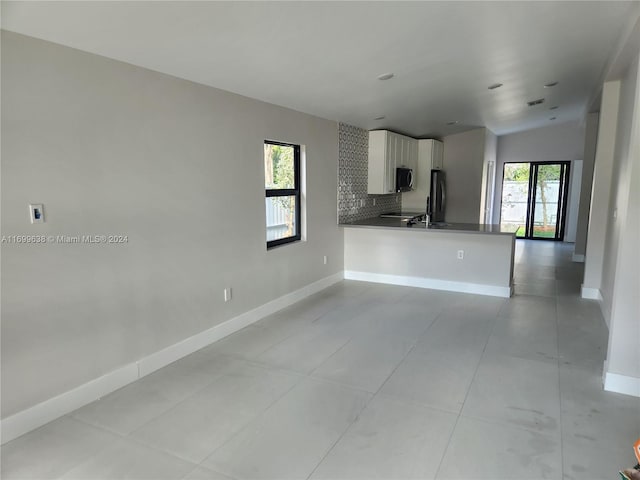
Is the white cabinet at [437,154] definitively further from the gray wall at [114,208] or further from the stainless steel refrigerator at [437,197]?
the gray wall at [114,208]

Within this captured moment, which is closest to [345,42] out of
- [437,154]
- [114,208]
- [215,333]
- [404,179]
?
[114,208]

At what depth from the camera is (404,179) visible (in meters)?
6.58

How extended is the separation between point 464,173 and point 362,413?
21.5 ft

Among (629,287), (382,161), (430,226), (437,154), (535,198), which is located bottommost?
(629,287)

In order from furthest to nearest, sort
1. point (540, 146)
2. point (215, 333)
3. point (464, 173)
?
point (540, 146)
point (464, 173)
point (215, 333)

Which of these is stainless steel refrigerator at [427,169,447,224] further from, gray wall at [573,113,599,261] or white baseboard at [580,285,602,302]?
white baseboard at [580,285,602,302]

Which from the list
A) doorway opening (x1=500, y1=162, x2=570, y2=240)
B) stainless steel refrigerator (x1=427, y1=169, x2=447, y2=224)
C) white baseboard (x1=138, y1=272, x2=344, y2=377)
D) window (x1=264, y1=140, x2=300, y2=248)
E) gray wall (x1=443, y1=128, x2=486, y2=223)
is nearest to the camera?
white baseboard (x1=138, y1=272, x2=344, y2=377)

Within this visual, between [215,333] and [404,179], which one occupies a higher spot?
[404,179]

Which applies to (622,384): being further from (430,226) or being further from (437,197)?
(437,197)

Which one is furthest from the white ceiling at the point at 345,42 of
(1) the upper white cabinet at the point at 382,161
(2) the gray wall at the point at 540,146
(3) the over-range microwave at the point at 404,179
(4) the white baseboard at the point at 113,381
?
(2) the gray wall at the point at 540,146

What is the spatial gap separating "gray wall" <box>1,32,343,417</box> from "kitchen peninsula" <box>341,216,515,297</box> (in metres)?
2.12

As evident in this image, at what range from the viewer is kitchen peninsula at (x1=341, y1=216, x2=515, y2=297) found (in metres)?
4.99

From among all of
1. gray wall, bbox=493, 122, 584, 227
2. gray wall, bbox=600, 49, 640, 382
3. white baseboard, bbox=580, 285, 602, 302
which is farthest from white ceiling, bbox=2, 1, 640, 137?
gray wall, bbox=493, 122, 584, 227

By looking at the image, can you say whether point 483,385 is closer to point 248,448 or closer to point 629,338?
point 629,338
